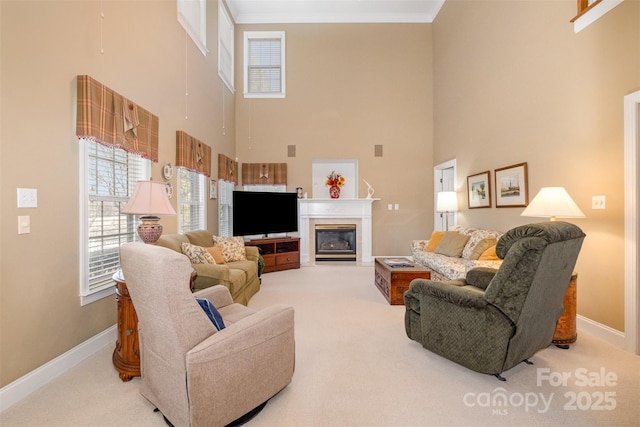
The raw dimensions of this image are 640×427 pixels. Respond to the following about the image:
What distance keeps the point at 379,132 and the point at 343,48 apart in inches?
82.3

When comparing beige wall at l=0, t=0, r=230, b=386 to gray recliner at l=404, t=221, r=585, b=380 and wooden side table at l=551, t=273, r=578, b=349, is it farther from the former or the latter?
wooden side table at l=551, t=273, r=578, b=349

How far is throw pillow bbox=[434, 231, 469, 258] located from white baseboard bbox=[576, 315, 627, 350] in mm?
1618

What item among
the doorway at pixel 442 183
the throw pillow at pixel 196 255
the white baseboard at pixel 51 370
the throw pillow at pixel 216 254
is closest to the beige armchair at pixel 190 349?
the white baseboard at pixel 51 370

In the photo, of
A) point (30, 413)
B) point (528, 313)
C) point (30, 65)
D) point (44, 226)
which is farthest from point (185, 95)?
point (528, 313)

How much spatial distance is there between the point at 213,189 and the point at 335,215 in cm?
266

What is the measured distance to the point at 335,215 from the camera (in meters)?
6.48

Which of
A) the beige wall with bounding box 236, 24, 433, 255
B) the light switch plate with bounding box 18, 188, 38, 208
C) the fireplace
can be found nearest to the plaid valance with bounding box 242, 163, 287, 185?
the beige wall with bounding box 236, 24, 433, 255

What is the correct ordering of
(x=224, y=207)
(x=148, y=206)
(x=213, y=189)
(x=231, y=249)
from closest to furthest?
(x=148, y=206) < (x=231, y=249) < (x=213, y=189) < (x=224, y=207)

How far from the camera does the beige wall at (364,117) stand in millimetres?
6551

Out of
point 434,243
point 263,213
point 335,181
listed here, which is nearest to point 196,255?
point 263,213

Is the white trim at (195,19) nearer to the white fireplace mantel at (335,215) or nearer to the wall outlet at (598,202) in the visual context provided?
the white fireplace mantel at (335,215)

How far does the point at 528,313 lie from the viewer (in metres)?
1.91

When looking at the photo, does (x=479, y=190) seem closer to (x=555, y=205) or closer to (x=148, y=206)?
(x=555, y=205)

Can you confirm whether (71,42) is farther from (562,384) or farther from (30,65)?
(562,384)
